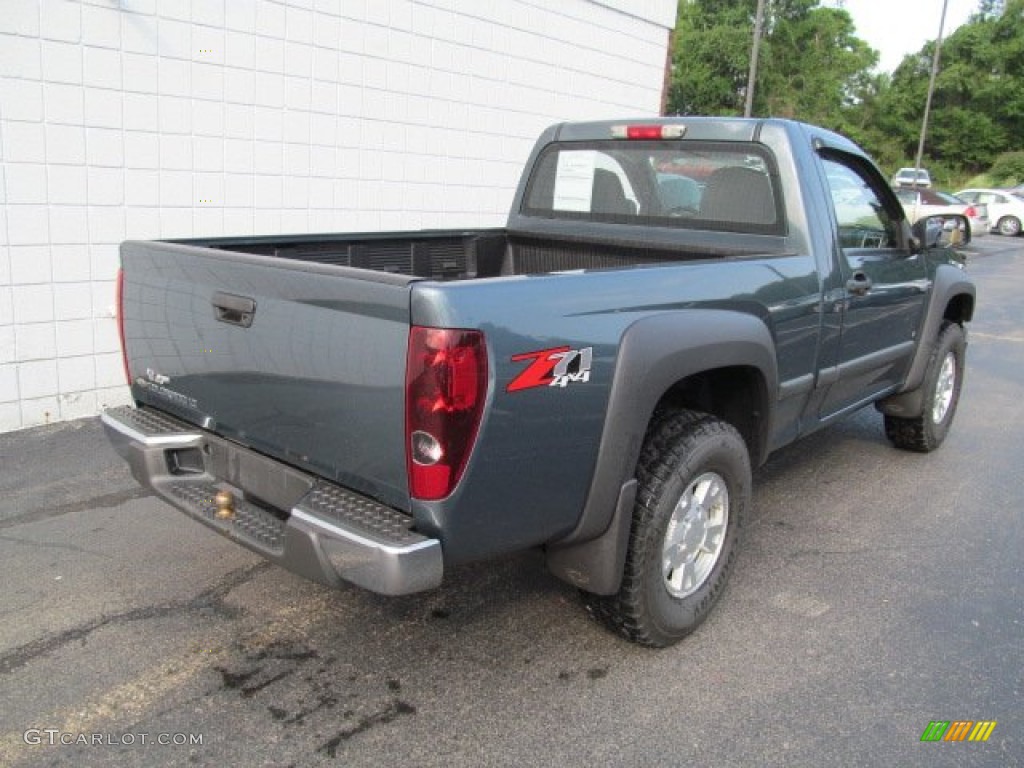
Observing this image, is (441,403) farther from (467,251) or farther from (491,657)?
(467,251)

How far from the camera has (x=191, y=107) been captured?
234 inches

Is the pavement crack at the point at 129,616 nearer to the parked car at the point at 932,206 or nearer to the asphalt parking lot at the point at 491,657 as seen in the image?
the asphalt parking lot at the point at 491,657

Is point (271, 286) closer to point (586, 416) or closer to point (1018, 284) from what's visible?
point (586, 416)

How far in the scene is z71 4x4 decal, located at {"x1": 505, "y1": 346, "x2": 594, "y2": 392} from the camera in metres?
2.34

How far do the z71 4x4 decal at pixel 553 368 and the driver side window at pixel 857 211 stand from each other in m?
2.04

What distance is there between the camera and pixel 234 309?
2.69 meters

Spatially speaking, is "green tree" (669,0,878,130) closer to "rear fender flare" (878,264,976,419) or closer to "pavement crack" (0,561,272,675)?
"rear fender flare" (878,264,976,419)

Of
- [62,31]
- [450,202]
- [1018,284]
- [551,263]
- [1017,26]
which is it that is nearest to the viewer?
[551,263]

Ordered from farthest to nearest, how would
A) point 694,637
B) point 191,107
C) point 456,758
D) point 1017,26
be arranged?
point 1017,26 < point 191,107 < point 694,637 < point 456,758

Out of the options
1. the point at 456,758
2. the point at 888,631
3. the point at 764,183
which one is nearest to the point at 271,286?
the point at 456,758

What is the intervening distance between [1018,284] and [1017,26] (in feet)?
154

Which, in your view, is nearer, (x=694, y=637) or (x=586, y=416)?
(x=586, y=416)

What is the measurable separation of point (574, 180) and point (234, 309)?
243cm

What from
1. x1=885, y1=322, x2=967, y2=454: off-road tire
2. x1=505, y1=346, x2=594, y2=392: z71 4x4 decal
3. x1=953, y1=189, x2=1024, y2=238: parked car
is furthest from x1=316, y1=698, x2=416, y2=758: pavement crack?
x1=953, y1=189, x2=1024, y2=238: parked car
